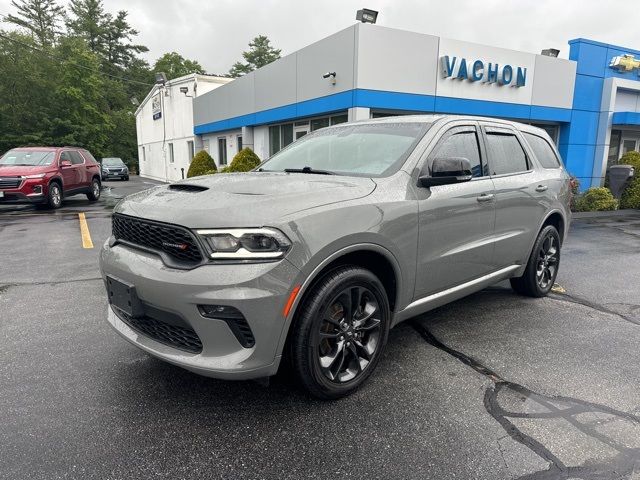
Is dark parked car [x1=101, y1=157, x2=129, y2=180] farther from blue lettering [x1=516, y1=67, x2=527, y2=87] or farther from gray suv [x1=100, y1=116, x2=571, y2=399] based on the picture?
gray suv [x1=100, y1=116, x2=571, y2=399]

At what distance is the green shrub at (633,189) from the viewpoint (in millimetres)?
14016

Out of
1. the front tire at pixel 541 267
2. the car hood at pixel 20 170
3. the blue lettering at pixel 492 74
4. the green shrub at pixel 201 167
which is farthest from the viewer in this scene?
the green shrub at pixel 201 167

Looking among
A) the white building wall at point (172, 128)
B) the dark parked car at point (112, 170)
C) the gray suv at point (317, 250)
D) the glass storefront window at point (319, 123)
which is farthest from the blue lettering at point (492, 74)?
the dark parked car at point (112, 170)

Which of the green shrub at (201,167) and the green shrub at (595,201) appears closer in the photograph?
the green shrub at (595,201)

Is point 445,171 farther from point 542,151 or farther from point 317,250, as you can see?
point 542,151

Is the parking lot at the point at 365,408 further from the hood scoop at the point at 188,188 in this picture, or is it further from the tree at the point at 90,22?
the tree at the point at 90,22

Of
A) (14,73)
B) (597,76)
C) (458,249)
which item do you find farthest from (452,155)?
(14,73)

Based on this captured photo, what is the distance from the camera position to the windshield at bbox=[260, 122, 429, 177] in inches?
131

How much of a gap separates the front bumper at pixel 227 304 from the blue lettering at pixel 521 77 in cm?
1319

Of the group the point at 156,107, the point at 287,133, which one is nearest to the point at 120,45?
the point at 156,107

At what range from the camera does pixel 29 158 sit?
1296cm

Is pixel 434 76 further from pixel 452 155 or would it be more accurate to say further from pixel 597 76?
pixel 452 155

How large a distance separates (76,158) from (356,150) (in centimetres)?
1350

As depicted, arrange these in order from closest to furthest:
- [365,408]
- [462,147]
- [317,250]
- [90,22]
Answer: [317,250]
[365,408]
[462,147]
[90,22]
